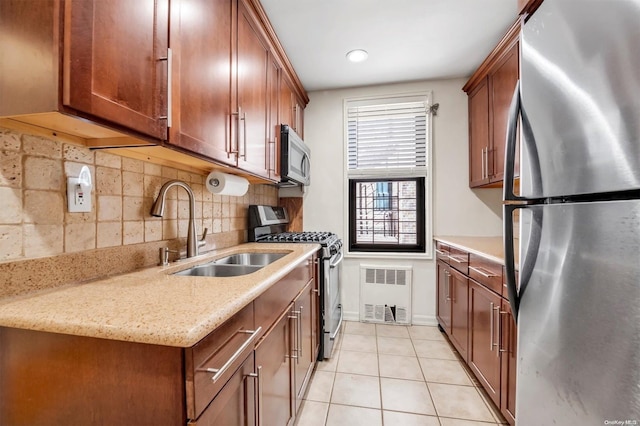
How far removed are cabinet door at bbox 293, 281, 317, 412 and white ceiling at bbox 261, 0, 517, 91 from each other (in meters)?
1.83

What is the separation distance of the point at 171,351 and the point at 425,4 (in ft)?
7.38

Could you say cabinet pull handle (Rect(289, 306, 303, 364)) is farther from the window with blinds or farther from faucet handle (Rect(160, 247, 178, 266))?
the window with blinds

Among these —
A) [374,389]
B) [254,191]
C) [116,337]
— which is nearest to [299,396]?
[374,389]

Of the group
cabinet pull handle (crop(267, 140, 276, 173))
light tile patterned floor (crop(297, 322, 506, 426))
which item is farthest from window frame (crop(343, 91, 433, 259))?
cabinet pull handle (crop(267, 140, 276, 173))

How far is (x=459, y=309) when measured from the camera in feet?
7.00

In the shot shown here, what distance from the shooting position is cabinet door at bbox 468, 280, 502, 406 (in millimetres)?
1531

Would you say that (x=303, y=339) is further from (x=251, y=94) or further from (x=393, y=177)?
(x=393, y=177)

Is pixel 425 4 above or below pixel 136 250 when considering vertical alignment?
above

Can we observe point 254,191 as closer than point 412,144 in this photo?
Yes

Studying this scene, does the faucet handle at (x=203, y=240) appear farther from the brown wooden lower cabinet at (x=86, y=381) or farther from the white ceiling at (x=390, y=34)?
the white ceiling at (x=390, y=34)

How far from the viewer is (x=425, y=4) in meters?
1.76

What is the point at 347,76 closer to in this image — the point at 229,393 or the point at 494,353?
the point at 494,353

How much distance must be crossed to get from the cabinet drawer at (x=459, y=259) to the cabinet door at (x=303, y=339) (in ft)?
3.70

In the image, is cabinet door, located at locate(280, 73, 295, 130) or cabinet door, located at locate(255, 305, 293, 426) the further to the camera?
cabinet door, located at locate(280, 73, 295, 130)
